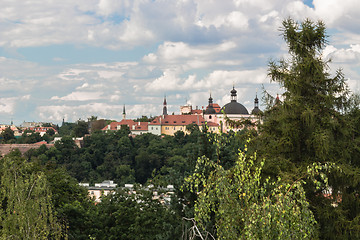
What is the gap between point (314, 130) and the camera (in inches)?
505

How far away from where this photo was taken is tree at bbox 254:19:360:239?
12070mm

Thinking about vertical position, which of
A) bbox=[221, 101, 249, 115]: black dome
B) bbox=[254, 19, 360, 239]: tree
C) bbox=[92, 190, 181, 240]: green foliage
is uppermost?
bbox=[221, 101, 249, 115]: black dome

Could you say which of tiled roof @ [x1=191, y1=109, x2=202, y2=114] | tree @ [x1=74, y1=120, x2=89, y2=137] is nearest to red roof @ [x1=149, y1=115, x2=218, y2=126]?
tree @ [x1=74, y1=120, x2=89, y2=137]

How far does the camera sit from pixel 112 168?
224 feet

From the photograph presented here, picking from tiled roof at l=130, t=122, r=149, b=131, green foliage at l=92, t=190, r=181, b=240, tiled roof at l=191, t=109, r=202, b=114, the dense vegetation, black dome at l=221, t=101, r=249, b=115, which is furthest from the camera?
tiled roof at l=191, t=109, r=202, b=114

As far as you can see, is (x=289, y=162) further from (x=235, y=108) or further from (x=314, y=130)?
(x=235, y=108)

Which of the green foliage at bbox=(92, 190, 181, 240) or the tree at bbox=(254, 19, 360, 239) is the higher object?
the tree at bbox=(254, 19, 360, 239)

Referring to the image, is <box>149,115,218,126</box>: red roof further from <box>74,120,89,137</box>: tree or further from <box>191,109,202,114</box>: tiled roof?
<box>191,109,202,114</box>: tiled roof

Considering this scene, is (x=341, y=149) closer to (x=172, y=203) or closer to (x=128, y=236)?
(x=172, y=203)

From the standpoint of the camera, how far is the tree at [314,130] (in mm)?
12070

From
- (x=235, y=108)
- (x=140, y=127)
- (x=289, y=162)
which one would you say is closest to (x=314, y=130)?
(x=289, y=162)

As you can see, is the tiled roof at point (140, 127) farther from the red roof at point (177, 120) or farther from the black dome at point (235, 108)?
the black dome at point (235, 108)

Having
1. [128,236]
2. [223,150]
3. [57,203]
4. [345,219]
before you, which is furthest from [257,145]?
[57,203]

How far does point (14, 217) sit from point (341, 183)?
380 inches
